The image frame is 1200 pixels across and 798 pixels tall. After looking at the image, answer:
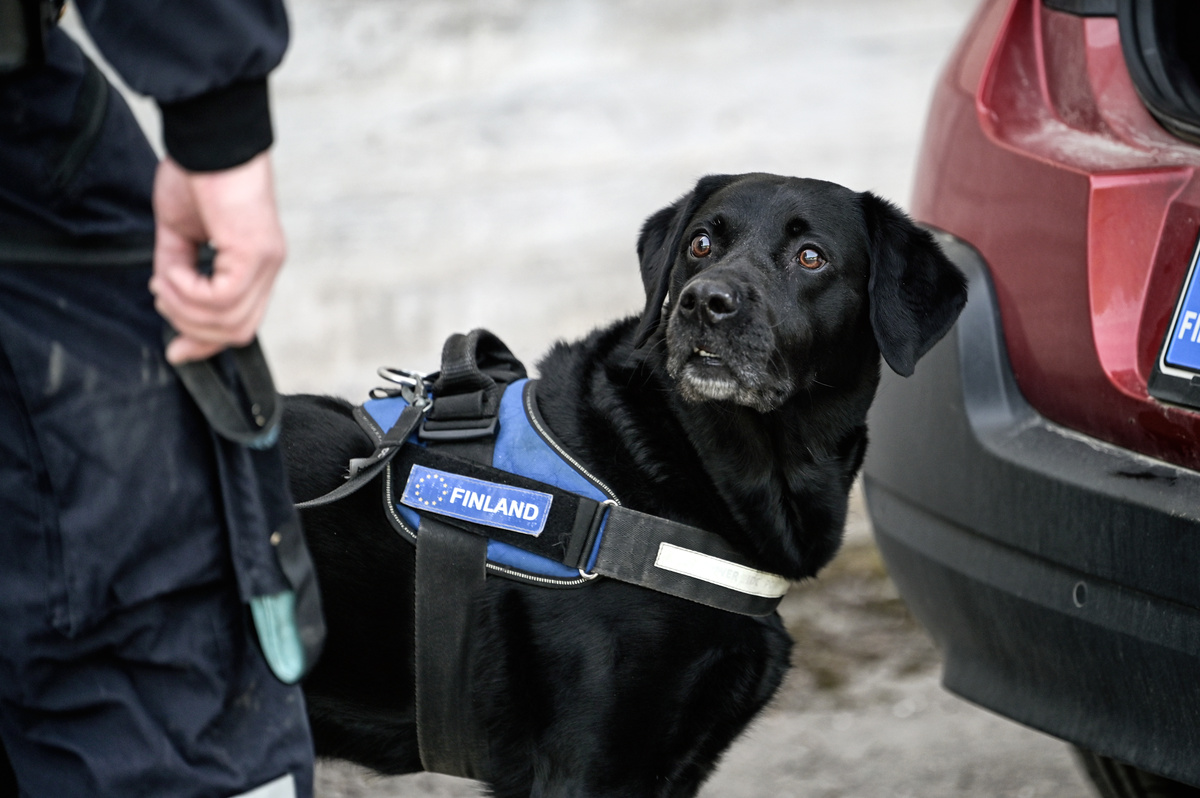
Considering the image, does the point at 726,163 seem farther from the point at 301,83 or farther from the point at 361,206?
the point at 301,83

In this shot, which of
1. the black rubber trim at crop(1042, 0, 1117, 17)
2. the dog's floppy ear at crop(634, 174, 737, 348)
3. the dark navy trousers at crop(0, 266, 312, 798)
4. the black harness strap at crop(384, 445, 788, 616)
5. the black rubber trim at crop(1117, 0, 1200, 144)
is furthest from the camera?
the dog's floppy ear at crop(634, 174, 737, 348)

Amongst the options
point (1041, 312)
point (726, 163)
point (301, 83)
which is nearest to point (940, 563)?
point (1041, 312)

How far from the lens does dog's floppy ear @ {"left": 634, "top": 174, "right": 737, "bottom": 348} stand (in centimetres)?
248

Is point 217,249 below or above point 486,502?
above

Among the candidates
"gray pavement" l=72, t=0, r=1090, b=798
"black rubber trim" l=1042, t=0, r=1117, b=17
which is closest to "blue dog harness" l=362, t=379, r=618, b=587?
"gray pavement" l=72, t=0, r=1090, b=798

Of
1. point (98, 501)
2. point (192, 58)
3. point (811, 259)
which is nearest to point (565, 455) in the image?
point (811, 259)

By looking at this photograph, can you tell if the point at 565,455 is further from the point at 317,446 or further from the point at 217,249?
the point at 217,249

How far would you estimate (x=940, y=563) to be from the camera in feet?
7.64

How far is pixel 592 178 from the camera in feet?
23.8

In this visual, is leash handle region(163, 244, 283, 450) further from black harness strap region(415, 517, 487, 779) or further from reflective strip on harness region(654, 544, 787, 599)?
reflective strip on harness region(654, 544, 787, 599)

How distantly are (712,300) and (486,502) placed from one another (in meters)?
0.54

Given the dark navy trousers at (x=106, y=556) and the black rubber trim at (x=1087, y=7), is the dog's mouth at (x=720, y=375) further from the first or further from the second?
the dark navy trousers at (x=106, y=556)

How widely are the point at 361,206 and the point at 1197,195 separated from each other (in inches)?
216

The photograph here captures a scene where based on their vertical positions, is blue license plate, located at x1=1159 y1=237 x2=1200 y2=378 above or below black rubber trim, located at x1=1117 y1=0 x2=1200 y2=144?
below
